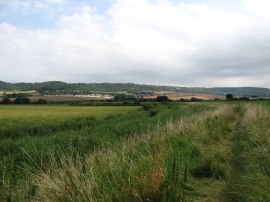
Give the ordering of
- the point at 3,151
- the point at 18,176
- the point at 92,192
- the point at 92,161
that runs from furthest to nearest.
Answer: the point at 3,151 → the point at 18,176 → the point at 92,161 → the point at 92,192

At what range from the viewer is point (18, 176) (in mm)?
7789

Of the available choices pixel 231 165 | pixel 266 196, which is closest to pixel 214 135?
pixel 231 165

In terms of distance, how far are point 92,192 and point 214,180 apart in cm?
320

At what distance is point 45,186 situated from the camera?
17.4ft

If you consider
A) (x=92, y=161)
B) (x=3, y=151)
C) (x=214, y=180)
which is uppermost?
(x=92, y=161)

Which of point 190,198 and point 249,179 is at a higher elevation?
point 249,179

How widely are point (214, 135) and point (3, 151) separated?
29.1 feet

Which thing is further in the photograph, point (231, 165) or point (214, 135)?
point (214, 135)

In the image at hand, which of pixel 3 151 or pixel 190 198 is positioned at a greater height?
pixel 190 198

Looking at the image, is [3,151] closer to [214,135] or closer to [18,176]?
[18,176]

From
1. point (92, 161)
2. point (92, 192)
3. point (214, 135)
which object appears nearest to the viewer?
point (92, 192)

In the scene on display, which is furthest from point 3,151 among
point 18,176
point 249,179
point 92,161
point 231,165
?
point 249,179

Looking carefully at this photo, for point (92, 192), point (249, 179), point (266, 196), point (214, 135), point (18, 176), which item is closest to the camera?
point (266, 196)

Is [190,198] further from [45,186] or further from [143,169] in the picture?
[45,186]
